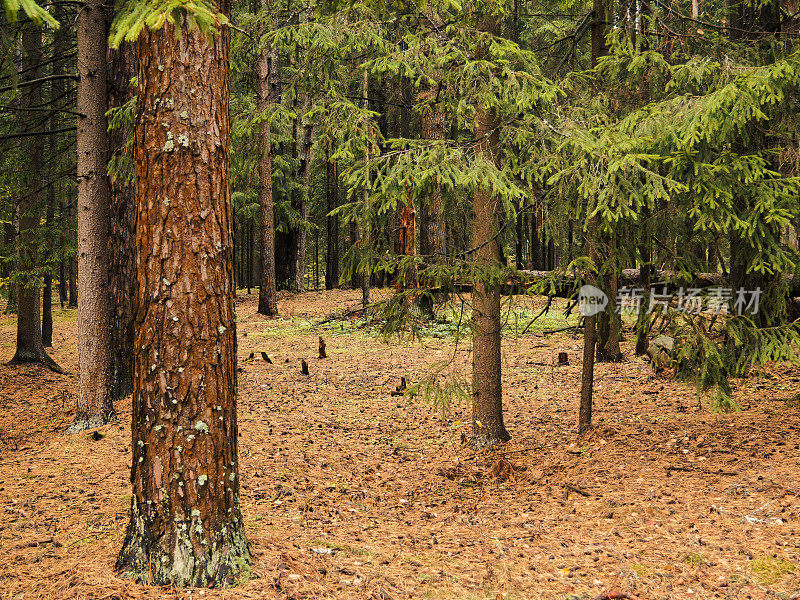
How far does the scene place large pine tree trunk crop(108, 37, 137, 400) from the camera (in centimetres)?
785

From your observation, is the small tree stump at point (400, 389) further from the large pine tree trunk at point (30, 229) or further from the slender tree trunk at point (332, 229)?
the slender tree trunk at point (332, 229)

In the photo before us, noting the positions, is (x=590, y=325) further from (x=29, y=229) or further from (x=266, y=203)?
(x=266, y=203)

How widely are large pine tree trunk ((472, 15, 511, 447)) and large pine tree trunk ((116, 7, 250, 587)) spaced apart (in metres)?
3.42

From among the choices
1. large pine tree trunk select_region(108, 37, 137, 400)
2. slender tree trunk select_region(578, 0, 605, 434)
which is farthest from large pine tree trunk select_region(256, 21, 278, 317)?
slender tree trunk select_region(578, 0, 605, 434)

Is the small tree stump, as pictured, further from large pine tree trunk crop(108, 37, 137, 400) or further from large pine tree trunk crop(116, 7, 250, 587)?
large pine tree trunk crop(116, 7, 250, 587)

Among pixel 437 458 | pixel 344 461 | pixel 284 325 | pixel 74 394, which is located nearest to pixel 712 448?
pixel 437 458

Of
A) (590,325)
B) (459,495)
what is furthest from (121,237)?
(590,325)

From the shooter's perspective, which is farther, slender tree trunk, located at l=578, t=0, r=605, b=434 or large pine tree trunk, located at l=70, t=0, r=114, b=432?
large pine tree trunk, located at l=70, t=0, r=114, b=432

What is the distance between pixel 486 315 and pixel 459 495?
199 cm

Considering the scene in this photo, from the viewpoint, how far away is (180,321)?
3467mm

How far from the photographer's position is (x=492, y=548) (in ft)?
14.4

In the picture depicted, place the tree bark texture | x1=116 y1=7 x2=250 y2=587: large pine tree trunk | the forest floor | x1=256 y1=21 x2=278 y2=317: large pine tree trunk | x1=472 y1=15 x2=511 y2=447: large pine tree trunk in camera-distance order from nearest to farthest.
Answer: x1=116 y1=7 x2=250 y2=587: large pine tree trunk < the forest floor < x1=472 y1=15 x2=511 y2=447: large pine tree trunk < the tree bark texture < x1=256 y1=21 x2=278 y2=317: large pine tree trunk

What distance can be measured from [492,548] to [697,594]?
1416 mm

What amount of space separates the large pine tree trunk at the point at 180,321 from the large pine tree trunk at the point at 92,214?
14.9 ft
